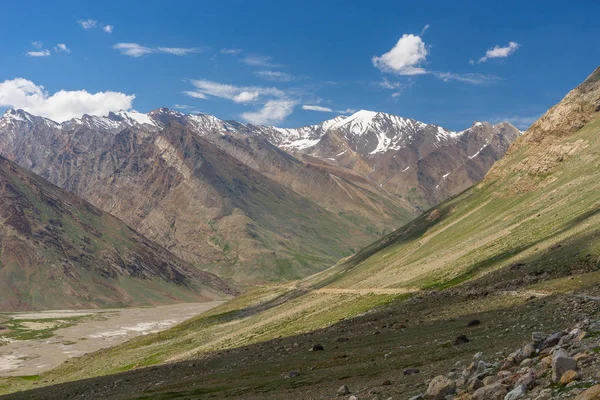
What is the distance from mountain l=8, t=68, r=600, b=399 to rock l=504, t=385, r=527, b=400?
1.24 ft

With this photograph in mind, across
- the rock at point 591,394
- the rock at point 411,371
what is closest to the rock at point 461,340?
the rock at point 411,371

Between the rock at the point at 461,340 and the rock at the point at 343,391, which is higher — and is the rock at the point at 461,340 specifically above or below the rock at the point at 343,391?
below

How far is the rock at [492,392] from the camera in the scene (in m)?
16.9

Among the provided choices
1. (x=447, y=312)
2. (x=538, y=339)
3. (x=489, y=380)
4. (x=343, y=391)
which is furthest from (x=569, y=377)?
(x=447, y=312)

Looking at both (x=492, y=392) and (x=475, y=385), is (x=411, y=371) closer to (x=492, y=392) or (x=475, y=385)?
(x=475, y=385)

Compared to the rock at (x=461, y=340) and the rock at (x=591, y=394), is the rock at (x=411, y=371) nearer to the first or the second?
the rock at (x=461, y=340)

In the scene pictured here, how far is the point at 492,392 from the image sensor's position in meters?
17.1

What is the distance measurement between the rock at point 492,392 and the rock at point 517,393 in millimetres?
426

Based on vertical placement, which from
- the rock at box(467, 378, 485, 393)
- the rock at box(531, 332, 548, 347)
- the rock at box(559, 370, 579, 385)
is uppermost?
the rock at box(559, 370, 579, 385)

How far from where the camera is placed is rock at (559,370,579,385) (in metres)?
15.9

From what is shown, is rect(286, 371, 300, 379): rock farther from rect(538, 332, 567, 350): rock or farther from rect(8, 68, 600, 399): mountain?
rect(538, 332, 567, 350): rock

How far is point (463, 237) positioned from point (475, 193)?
4311 cm

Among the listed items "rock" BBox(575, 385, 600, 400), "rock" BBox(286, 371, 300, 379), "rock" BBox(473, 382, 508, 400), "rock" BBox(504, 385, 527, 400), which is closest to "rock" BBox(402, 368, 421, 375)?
"rock" BBox(473, 382, 508, 400)

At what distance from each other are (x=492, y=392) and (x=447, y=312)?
3419 cm
